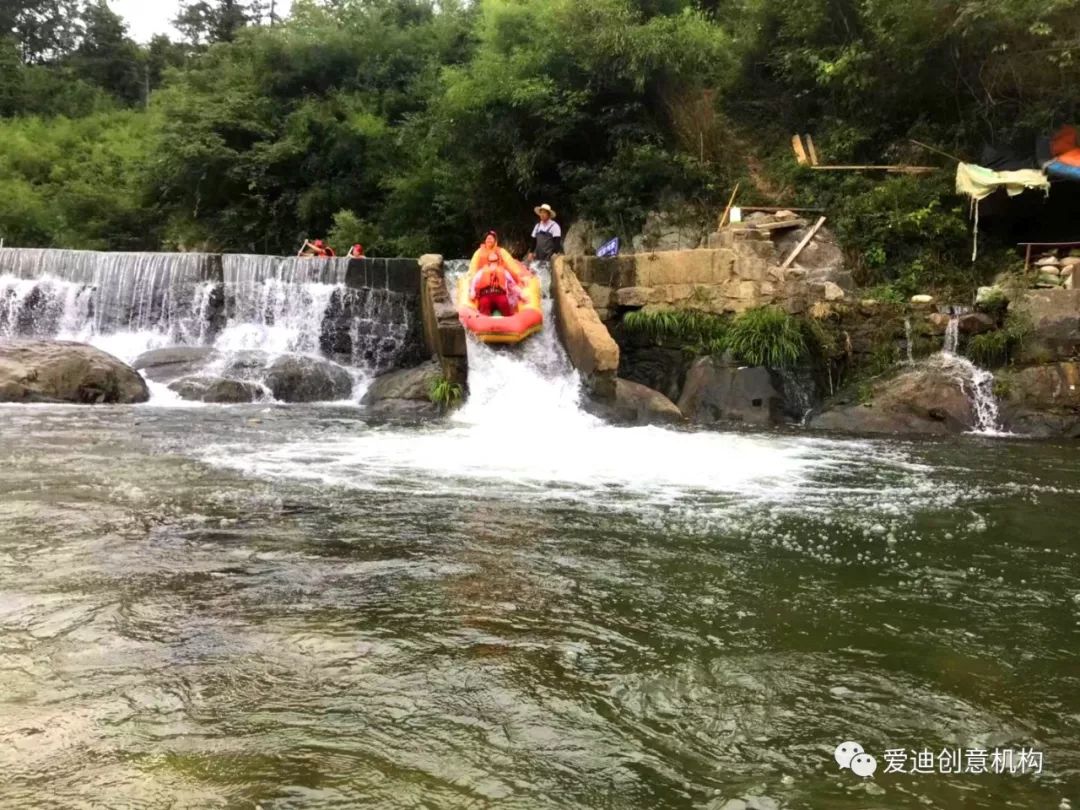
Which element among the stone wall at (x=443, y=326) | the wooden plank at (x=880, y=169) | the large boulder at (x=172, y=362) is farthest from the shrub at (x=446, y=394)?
the wooden plank at (x=880, y=169)

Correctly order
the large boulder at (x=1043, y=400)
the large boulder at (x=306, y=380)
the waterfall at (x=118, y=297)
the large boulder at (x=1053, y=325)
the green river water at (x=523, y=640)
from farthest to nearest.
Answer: the waterfall at (x=118, y=297)
the large boulder at (x=306, y=380)
the large boulder at (x=1053, y=325)
the large boulder at (x=1043, y=400)
the green river water at (x=523, y=640)

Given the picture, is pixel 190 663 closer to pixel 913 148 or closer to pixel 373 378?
pixel 373 378

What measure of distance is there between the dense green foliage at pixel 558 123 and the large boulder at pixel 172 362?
6767 millimetres

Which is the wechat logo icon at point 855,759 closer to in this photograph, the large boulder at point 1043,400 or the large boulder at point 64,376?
the large boulder at point 1043,400

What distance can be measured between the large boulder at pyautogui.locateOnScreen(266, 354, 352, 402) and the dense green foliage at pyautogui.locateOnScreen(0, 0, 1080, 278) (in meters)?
6.07

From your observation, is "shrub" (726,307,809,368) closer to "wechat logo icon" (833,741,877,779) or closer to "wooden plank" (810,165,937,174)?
"wooden plank" (810,165,937,174)

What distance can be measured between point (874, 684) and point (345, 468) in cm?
495

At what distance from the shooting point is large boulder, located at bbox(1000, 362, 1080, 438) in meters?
10.2

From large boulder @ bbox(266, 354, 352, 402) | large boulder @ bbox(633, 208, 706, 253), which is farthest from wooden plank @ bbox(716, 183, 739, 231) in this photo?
large boulder @ bbox(266, 354, 352, 402)

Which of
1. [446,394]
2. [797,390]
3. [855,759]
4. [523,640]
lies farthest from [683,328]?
[855,759]

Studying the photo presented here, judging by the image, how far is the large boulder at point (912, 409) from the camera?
10445 mm

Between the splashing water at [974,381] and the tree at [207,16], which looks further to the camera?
the tree at [207,16]

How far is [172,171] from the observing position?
21906 mm

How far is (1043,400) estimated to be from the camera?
34.2ft
